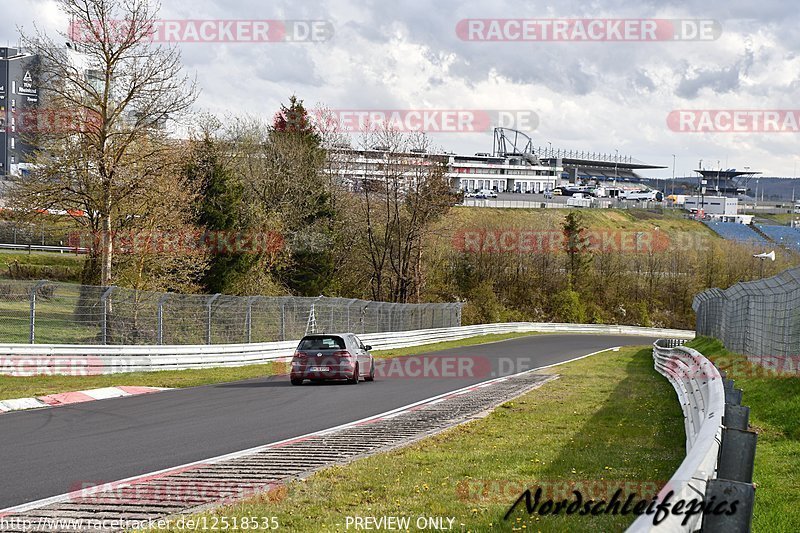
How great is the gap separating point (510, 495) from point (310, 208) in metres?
52.0

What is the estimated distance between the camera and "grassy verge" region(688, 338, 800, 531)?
7020 mm

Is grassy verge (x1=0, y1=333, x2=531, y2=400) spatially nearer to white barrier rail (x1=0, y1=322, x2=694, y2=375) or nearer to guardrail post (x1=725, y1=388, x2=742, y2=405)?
white barrier rail (x1=0, y1=322, x2=694, y2=375)

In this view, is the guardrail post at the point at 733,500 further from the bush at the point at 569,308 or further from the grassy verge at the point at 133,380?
the bush at the point at 569,308

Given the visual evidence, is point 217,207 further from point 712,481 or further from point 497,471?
point 712,481

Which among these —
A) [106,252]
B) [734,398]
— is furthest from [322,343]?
[734,398]

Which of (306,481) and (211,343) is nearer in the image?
(306,481)

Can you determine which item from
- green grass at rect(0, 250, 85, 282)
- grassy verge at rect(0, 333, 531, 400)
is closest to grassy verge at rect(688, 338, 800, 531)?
grassy verge at rect(0, 333, 531, 400)

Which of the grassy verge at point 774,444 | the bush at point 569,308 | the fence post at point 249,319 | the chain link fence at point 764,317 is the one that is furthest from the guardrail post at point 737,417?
the bush at point 569,308

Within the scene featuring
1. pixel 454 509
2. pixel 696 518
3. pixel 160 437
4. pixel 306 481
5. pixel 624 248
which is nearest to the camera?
pixel 696 518

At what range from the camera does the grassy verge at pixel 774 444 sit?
7.02 metres

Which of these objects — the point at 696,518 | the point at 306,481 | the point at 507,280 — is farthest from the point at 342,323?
the point at 507,280

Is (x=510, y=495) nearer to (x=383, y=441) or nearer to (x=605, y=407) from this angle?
(x=383, y=441)

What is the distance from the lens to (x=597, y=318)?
9144 centimetres

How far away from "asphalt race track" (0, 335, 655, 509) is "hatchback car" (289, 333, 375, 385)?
0.41 meters
